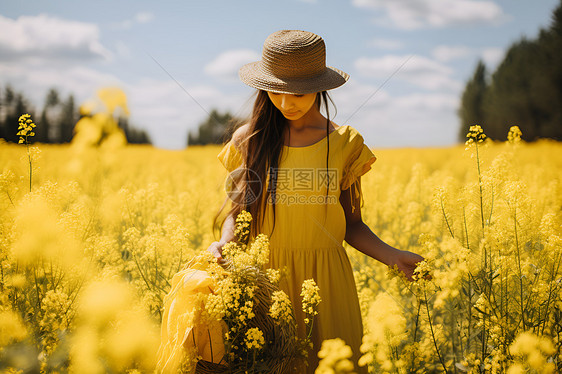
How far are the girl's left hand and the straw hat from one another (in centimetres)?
69

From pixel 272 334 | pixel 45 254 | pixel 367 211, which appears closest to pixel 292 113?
pixel 272 334

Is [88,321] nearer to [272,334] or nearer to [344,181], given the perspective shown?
[272,334]

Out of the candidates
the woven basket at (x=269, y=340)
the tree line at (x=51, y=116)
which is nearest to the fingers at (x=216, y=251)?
the woven basket at (x=269, y=340)

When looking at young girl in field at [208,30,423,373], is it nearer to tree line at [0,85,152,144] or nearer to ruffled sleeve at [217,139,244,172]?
ruffled sleeve at [217,139,244,172]

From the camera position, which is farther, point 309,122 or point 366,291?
point 366,291

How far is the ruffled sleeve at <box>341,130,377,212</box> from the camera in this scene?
1.61 metres

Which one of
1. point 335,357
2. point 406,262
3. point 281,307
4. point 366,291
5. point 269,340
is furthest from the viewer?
point 366,291

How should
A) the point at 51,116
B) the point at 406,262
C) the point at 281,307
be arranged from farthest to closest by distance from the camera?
the point at 51,116 < the point at 406,262 < the point at 281,307

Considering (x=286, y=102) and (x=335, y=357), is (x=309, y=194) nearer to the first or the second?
(x=286, y=102)

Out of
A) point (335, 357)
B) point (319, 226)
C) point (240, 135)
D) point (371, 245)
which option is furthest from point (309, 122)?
point (335, 357)

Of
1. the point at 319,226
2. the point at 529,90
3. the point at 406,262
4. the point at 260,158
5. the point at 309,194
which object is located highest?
the point at 529,90

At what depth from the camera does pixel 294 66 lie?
148cm

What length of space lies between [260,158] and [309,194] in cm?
25

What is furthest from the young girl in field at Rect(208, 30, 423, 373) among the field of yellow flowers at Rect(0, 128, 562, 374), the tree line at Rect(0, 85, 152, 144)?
the tree line at Rect(0, 85, 152, 144)
